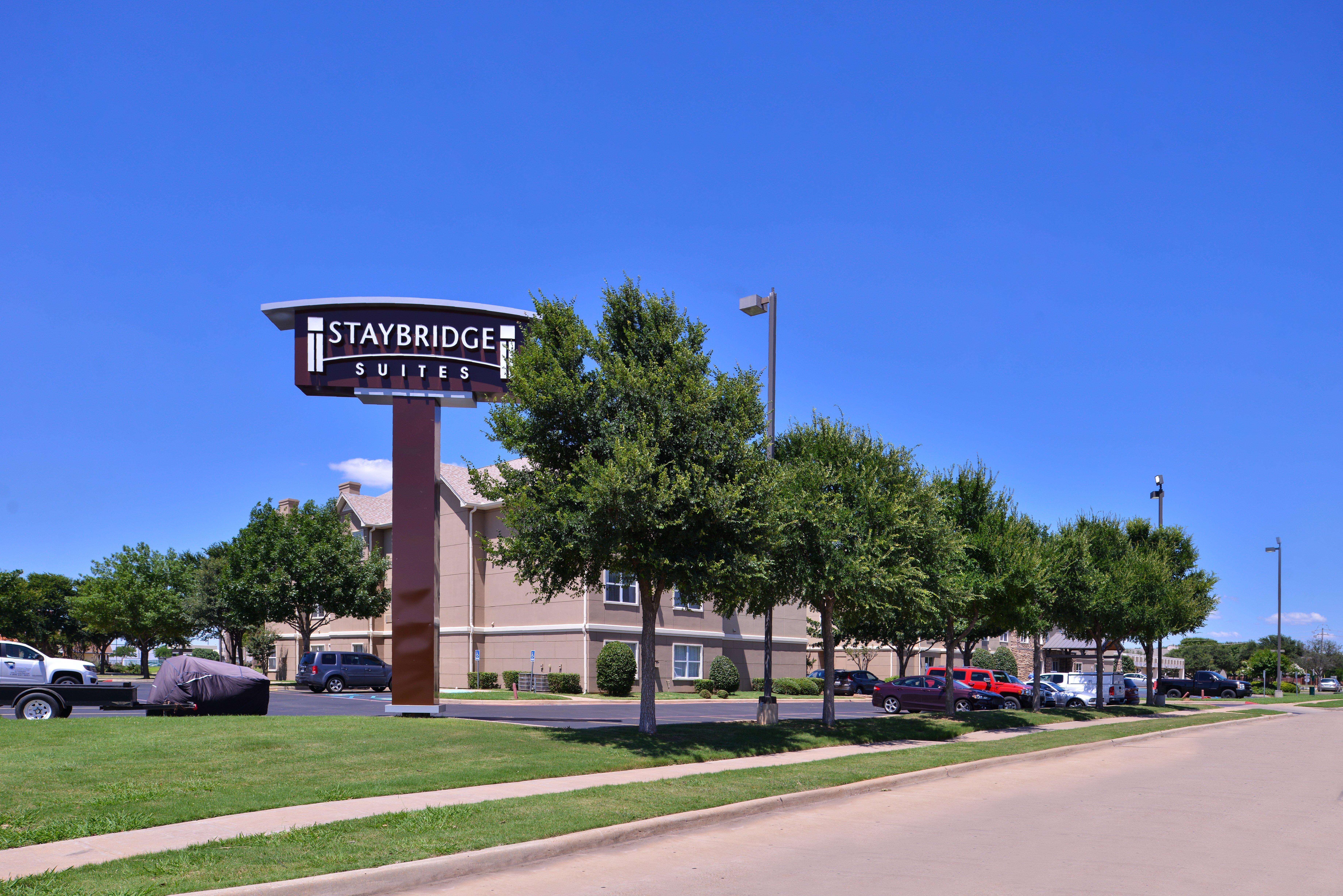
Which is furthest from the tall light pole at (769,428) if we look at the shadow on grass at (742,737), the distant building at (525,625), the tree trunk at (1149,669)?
the tree trunk at (1149,669)

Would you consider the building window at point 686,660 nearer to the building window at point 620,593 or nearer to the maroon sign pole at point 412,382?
the building window at point 620,593

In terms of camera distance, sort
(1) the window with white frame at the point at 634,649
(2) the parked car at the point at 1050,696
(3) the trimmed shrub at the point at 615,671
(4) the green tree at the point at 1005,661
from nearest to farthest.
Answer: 1. (3) the trimmed shrub at the point at 615,671
2. (1) the window with white frame at the point at 634,649
3. (2) the parked car at the point at 1050,696
4. (4) the green tree at the point at 1005,661

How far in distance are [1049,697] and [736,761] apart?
2961 centimetres

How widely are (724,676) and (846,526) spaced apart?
2329 cm

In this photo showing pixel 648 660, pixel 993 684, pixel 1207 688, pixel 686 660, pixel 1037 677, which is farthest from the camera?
pixel 1207 688

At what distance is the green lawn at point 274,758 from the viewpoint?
10.9 metres

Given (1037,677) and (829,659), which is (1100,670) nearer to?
(1037,677)

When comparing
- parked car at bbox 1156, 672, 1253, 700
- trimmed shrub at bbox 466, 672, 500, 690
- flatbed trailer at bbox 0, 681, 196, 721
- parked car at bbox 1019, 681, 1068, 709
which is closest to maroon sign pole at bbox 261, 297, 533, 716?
flatbed trailer at bbox 0, 681, 196, 721

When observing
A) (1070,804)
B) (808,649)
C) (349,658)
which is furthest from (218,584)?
(1070,804)

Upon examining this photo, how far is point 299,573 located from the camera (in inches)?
1751

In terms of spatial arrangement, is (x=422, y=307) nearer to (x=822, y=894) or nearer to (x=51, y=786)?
(x=51, y=786)

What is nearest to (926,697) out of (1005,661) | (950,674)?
(950,674)

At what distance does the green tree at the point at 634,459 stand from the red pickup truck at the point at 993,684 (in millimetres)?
23448

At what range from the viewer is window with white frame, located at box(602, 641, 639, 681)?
3947 centimetres
